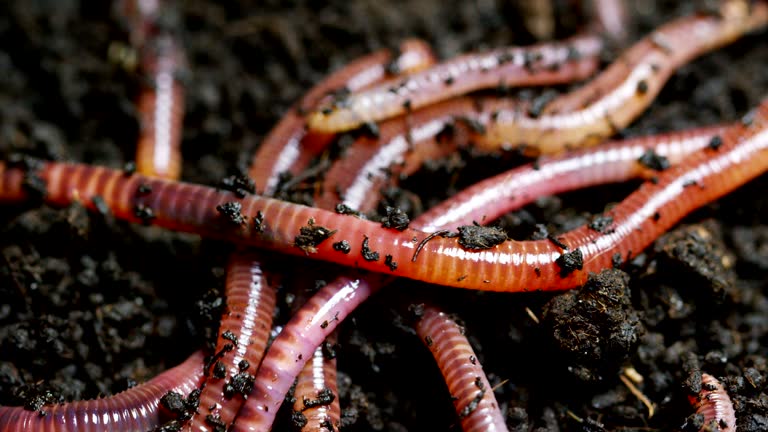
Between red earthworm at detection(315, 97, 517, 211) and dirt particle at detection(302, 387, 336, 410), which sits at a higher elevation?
red earthworm at detection(315, 97, 517, 211)

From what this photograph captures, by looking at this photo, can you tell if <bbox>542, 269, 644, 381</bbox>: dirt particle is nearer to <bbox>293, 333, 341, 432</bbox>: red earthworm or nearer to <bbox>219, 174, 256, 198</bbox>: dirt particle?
<bbox>293, 333, 341, 432</bbox>: red earthworm

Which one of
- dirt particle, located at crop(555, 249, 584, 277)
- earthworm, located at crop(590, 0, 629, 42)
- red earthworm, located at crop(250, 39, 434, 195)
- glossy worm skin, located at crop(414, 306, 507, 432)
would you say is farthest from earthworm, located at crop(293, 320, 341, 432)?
earthworm, located at crop(590, 0, 629, 42)

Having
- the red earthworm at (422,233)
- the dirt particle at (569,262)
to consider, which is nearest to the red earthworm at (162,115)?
the red earthworm at (422,233)

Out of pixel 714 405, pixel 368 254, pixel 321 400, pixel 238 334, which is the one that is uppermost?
pixel 368 254

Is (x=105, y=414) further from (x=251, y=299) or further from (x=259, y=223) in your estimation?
(x=259, y=223)

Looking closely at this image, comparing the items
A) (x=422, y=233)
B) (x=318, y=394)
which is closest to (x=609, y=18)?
(x=422, y=233)

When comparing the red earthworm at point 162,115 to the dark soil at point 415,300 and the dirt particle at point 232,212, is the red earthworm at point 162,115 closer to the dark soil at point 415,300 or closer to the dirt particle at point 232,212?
the dark soil at point 415,300
